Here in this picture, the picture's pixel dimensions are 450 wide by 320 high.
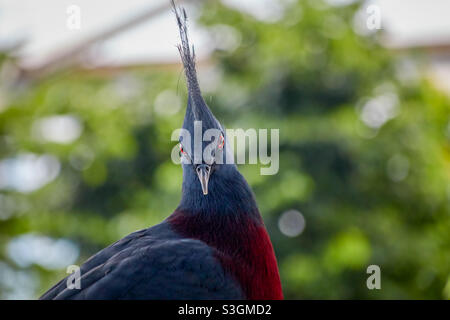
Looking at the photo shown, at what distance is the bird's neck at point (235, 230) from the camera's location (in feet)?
3.76

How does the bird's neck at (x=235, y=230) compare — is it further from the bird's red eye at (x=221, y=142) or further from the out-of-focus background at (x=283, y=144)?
the out-of-focus background at (x=283, y=144)

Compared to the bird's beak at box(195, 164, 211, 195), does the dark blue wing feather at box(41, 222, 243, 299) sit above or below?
below

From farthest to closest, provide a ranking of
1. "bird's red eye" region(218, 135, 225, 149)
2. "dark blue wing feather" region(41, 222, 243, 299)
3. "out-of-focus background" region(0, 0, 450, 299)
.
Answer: "out-of-focus background" region(0, 0, 450, 299) → "bird's red eye" region(218, 135, 225, 149) → "dark blue wing feather" region(41, 222, 243, 299)

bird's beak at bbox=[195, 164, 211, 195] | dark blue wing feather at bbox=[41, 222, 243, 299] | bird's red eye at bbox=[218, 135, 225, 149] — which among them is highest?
bird's red eye at bbox=[218, 135, 225, 149]

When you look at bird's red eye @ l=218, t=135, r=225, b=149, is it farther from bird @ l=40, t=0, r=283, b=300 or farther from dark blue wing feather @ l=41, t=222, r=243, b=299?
dark blue wing feather @ l=41, t=222, r=243, b=299

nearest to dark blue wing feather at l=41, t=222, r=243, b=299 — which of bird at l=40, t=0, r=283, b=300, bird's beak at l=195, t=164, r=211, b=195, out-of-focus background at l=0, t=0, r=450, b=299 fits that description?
bird at l=40, t=0, r=283, b=300

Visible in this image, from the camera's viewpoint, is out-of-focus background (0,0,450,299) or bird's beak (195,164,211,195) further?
out-of-focus background (0,0,450,299)

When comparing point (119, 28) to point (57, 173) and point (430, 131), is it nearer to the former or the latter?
point (57, 173)

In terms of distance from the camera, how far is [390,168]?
3623mm

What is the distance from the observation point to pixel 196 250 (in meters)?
1.15

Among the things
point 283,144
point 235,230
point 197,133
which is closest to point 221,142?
point 197,133

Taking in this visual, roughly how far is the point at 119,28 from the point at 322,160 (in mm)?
1628

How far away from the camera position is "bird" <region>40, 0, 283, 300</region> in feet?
3.59

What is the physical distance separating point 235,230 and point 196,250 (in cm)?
10
